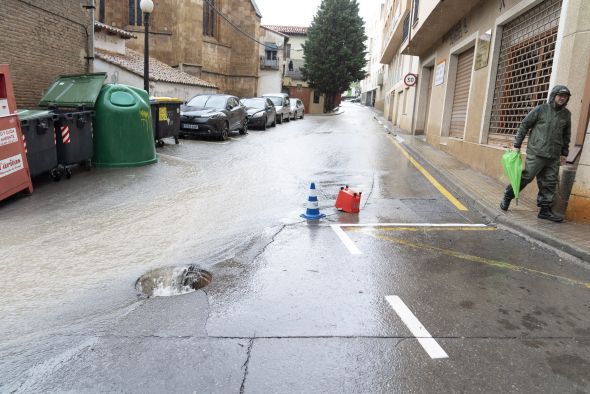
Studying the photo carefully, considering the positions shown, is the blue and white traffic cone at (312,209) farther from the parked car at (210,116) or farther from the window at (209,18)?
the window at (209,18)

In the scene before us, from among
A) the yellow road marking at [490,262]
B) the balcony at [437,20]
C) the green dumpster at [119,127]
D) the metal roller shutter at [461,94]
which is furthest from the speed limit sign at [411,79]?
the yellow road marking at [490,262]

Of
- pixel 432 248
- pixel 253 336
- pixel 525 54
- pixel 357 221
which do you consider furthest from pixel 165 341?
pixel 525 54

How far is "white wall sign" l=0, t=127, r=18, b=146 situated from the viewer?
21.9 ft

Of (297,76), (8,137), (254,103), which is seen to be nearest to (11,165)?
(8,137)

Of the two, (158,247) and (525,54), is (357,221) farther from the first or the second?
(525,54)

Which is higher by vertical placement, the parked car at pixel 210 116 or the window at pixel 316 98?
the window at pixel 316 98

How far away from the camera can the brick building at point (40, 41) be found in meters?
11.8

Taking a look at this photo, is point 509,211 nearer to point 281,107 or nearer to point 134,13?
point 281,107

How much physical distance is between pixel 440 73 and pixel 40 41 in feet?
42.1

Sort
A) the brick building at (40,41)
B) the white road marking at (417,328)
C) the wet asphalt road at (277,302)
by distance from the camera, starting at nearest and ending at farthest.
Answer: the wet asphalt road at (277,302)
the white road marking at (417,328)
the brick building at (40,41)

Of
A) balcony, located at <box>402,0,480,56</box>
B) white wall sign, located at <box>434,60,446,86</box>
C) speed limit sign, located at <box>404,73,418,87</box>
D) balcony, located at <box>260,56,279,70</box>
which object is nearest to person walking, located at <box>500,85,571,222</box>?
balcony, located at <box>402,0,480,56</box>

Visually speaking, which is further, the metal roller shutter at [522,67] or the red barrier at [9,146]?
the metal roller shutter at [522,67]

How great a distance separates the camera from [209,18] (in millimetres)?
38500

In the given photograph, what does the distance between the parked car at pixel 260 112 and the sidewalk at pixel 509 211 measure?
11.6 metres
